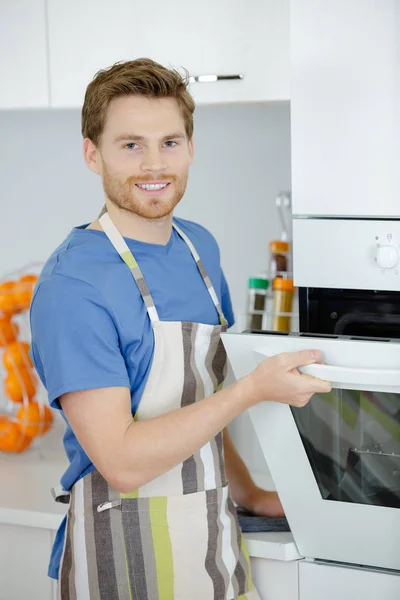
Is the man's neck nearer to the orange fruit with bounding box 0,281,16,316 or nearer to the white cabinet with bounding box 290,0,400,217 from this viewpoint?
the white cabinet with bounding box 290,0,400,217

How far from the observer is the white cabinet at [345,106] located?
4.00 feet

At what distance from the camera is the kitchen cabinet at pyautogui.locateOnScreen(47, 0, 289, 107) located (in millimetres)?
1466

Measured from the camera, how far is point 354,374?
1.12 meters

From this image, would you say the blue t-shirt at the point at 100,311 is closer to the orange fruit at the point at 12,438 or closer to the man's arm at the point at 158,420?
the man's arm at the point at 158,420

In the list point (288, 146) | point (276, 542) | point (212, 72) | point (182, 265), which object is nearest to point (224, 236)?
point (288, 146)

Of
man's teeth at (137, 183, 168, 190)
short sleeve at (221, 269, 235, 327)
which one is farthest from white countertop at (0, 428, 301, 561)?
man's teeth at (137, 183, 168, 190)

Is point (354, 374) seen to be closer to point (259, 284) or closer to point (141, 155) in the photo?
point (141, 155)

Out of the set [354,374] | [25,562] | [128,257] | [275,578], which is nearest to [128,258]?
[128,257]

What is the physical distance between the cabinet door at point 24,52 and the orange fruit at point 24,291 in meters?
0.42

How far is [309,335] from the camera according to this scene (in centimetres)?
114

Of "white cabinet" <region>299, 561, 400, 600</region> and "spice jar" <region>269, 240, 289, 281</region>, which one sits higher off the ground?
"spice jar" <region>269, 240, 289, 281</region>

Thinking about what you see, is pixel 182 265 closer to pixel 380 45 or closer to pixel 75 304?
pixel 75 304

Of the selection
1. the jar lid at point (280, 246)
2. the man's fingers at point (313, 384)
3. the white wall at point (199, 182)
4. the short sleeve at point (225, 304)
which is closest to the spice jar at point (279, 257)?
the jar lid at point (280, 246)

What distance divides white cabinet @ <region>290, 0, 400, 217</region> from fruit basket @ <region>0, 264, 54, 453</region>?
844mm
